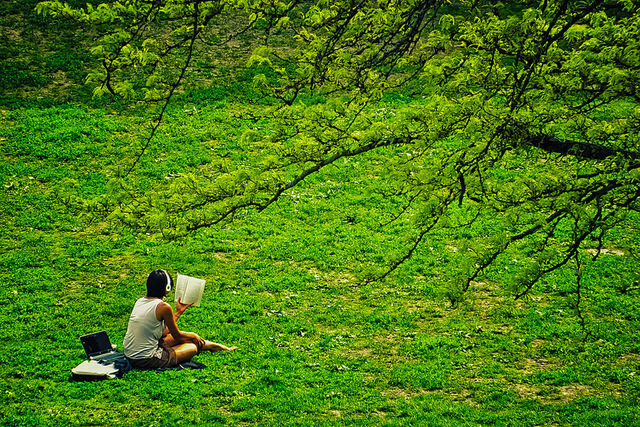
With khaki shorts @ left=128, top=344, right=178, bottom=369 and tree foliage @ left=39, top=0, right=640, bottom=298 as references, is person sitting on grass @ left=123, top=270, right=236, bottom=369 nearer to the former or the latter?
khaki shorts @ left=128, top=344, right=178, bottom=369

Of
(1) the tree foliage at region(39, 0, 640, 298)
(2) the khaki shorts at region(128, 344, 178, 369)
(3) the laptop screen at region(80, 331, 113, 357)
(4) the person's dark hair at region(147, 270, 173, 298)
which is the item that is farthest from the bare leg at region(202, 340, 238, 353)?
(1) the tree foliage at region(39, 0, 640, 298)

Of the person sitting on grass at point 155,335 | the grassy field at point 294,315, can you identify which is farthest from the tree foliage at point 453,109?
the person sitting on grass at point 155,335

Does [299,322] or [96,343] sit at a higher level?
[299,322]

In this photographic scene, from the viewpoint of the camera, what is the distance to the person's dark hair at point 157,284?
25.7 ft

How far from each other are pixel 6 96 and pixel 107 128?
8.45 ft

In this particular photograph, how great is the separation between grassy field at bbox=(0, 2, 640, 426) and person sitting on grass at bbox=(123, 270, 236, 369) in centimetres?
19

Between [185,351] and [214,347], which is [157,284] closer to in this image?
[185,351]

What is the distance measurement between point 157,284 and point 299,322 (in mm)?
2251

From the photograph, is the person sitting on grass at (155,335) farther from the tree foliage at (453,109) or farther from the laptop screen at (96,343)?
the tree foliage at (453,109)

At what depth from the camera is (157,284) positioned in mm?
7832

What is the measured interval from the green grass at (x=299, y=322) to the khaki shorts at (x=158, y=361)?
10 centimetres

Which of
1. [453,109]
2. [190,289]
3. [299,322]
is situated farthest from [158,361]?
[453,109]

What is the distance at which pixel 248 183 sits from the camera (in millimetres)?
5855

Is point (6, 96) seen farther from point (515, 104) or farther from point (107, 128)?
point (515, 104)
